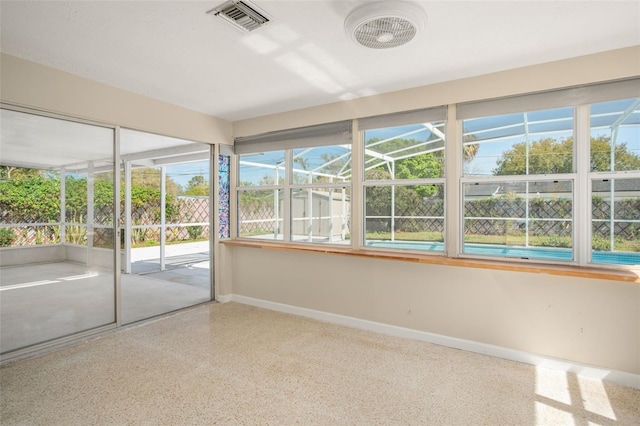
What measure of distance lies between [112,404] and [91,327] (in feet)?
4.59

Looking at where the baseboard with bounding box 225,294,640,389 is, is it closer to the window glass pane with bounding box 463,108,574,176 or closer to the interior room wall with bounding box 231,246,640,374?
the interior room wall with bounding box 231,246,640,374

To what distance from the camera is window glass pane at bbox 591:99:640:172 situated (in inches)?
95.3

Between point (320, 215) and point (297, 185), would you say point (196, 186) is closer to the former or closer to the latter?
point (297, 185)

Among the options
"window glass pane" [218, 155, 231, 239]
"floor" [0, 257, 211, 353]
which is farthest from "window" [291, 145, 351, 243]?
"floor" [0, 257, 211, 353]

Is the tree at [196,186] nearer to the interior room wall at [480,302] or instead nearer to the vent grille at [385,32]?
the interior room wall at [480,302]

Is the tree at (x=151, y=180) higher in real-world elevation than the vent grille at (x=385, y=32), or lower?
lower

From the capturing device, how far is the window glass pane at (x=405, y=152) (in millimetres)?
3154

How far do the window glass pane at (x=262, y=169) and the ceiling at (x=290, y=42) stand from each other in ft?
3.66

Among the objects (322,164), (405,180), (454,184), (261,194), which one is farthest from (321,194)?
(454,184)

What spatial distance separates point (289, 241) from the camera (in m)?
4.11

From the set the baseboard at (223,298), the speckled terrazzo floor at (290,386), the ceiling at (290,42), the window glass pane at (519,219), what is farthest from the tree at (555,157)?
the baseboard at (223,298)

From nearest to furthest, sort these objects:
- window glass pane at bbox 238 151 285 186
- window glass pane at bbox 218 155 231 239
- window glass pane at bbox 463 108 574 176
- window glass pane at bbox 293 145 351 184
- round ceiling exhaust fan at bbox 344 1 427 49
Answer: round ceiling exhaust fan at bbox 344 1 427 49 < window glass pane at bbox 463 108 574 176 < window glass pane at bbox 293 145 351 184 < window glass pane at bbox 238 151 285 186 < window glass pane at bbox 218 155 231 239

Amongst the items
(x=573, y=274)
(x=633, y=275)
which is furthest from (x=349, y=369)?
(x=633, y=275)

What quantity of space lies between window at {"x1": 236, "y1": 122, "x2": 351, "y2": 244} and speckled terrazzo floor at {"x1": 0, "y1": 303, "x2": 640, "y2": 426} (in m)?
1.37
